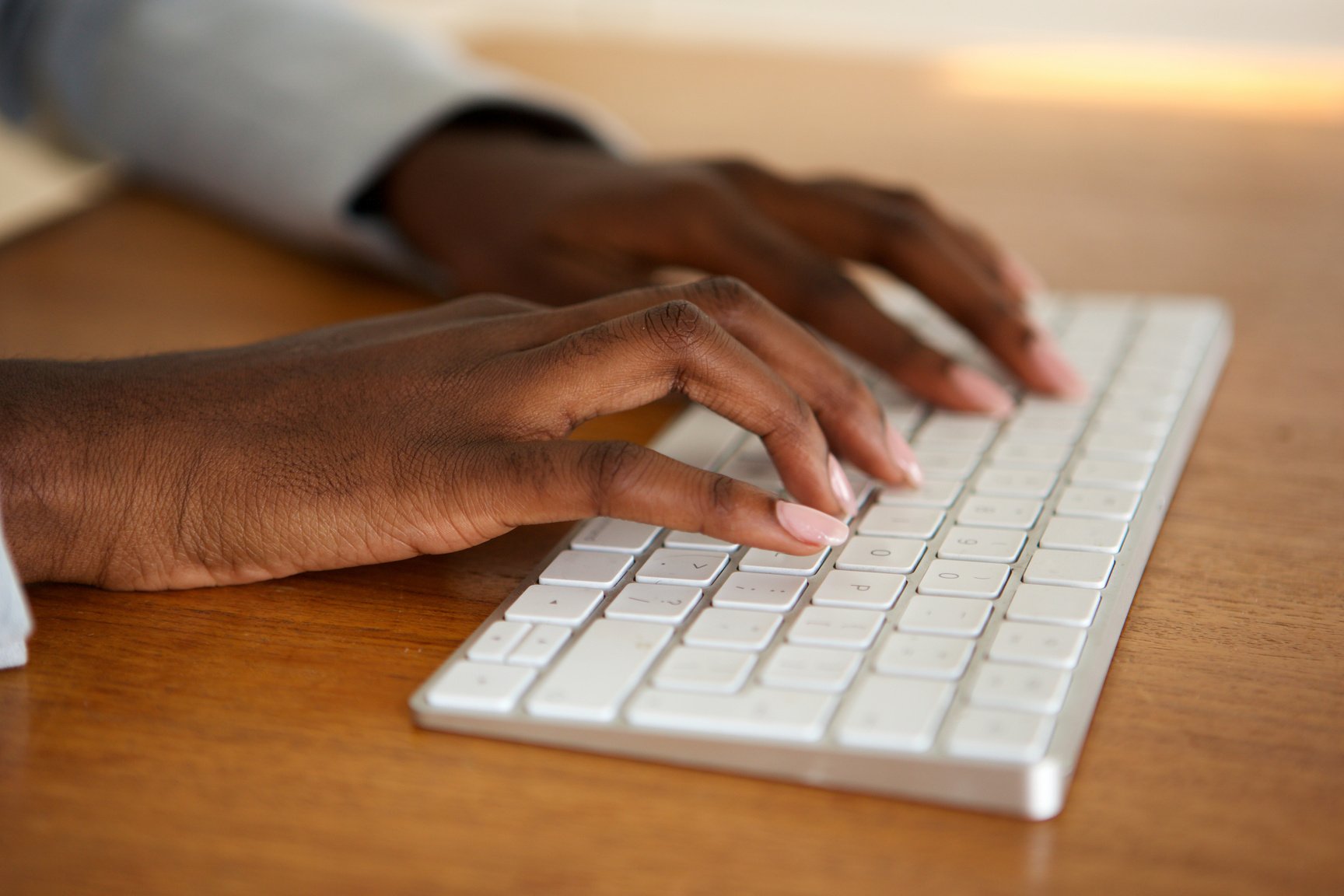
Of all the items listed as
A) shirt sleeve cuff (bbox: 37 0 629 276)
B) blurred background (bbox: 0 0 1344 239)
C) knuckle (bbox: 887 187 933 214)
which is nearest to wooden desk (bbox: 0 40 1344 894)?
knuckle (bbox: 887 187 933 214)

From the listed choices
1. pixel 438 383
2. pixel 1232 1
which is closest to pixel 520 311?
pixel 438 383

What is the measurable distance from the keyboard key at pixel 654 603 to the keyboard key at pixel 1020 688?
11 centimetres

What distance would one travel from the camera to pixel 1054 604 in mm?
485

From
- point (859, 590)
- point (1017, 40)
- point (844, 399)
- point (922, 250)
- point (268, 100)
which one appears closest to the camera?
point (859, 590)

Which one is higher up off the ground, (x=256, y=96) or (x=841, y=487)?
(x=256, y=96)

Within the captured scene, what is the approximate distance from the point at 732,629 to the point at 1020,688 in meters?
0.10

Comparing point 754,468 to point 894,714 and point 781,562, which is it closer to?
point 781,562

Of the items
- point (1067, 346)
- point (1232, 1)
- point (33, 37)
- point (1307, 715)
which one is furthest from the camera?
point (1232, 1)

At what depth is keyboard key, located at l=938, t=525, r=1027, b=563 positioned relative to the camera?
529mm

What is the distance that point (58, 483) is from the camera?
21.9 inches

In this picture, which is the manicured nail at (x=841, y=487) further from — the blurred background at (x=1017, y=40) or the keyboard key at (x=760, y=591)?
the blurred background at (x=1017, y=40)

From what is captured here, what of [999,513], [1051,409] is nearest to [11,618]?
[999,513]

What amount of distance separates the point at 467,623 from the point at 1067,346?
433 millimetres

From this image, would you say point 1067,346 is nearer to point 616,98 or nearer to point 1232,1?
point 616,98
